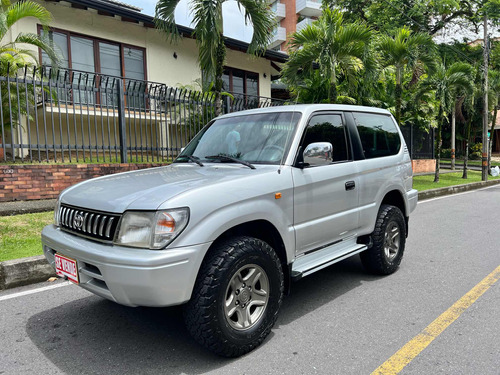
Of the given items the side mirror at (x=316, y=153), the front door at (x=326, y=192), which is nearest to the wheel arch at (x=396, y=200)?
the front door at (x=326, y=192)

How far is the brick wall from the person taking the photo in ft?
23.1

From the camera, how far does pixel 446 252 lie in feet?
18.4

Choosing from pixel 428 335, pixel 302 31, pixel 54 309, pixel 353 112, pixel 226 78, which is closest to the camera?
pixel 428 335

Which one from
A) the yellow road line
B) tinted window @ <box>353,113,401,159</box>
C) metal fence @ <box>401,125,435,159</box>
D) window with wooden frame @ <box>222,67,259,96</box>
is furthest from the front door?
metal fence @ <box>401,125,435,159</box>

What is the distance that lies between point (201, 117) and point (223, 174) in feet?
23.6

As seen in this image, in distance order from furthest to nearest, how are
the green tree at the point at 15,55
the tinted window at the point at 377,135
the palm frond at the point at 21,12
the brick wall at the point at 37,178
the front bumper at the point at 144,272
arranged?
the palm frond at the point at 21,12 < the green tree at the point at 15,55 < the brick wall at the point at 37,178 < the tinted window at the point at 377,135 < the front bumper at the point at 144,272

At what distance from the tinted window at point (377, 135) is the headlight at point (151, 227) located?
2490mm

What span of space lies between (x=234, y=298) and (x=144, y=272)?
2.38 ft

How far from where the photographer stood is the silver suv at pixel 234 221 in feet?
8.20

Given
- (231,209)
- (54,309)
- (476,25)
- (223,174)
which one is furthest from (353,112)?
(476,25)

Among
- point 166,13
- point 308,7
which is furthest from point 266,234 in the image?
point 308,7

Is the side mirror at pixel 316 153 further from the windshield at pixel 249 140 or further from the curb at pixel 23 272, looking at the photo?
the curb at pixel 23 272

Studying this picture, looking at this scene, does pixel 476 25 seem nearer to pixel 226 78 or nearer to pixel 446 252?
pixel 226 78

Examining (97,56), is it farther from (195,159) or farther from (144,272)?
(144,272)
